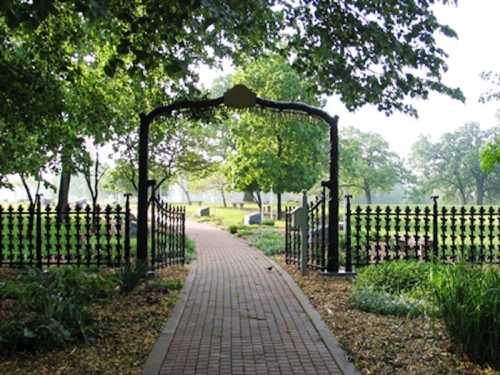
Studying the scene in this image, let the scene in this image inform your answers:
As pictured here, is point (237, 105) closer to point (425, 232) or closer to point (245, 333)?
point (425, 232)

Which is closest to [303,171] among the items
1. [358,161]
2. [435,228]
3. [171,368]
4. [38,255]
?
[435,228]

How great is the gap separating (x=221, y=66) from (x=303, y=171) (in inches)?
766

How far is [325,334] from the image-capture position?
18.5 feet

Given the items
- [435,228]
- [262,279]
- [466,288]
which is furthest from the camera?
[435,228]

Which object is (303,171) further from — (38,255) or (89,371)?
(89,371)

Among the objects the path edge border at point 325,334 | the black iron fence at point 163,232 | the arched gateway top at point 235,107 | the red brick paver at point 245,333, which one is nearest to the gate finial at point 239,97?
the arched gateway top at point 235,107

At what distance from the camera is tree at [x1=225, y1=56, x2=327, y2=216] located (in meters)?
28.2

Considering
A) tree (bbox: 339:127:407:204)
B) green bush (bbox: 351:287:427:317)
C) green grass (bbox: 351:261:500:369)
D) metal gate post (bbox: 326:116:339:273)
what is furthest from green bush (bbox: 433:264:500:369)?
tree (bbox: 339:127:407:204)

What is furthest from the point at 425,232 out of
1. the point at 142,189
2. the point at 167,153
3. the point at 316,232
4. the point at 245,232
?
the point at 167,153

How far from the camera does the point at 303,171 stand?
1147 inches

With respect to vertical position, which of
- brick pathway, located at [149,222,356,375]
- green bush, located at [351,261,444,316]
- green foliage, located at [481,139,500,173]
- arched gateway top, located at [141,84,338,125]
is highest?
arched gateway top, located at [141,84,338,125]

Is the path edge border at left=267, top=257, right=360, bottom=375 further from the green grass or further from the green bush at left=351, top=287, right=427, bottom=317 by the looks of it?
the green grass

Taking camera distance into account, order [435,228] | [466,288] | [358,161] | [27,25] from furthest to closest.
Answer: [358,161] → [435,228] → [466,288] → [27,25]

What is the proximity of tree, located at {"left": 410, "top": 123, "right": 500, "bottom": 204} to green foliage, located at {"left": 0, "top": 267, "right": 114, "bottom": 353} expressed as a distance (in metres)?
63.0
